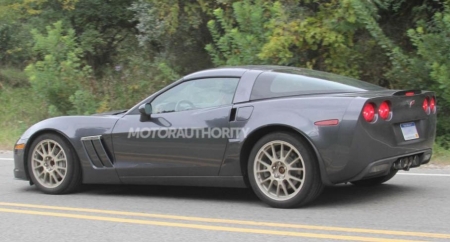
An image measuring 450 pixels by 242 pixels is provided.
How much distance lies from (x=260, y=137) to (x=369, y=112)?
1.07 metres

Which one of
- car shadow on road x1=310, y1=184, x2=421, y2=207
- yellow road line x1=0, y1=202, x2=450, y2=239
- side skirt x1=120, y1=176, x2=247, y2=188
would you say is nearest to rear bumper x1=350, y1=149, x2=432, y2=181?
car shadow on road x1=310, y1=184, x2=421, y2=207

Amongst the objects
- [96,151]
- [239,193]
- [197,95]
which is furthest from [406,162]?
[96,151]

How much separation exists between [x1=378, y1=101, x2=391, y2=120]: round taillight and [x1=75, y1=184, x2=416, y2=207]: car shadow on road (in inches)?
37.0

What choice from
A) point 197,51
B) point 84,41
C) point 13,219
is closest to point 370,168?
point 13,219

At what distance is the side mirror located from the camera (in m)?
7.43

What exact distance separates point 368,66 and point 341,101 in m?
7.40

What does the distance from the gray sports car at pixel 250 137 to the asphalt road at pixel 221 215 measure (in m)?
0.24

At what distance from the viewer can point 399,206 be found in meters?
6.77

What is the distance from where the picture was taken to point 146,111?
7.42 metres

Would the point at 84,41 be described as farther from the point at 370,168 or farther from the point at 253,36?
the point at 370,168

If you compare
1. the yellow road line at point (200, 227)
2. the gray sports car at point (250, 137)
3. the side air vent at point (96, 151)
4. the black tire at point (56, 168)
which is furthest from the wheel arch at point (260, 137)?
the black tire at point (56, 168)

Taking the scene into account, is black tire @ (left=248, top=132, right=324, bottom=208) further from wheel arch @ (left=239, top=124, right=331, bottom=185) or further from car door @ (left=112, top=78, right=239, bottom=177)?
car door @ (left=112, top=78, right=239, bottom=177)

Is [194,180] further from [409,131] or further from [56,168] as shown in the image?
[409,131]

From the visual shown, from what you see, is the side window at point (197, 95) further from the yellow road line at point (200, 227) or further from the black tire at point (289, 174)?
the yellow road line at point (200, 227)
